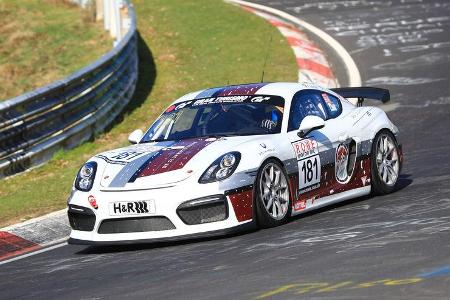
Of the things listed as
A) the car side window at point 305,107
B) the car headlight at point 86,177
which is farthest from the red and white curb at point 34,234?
the car side window at point 305,107

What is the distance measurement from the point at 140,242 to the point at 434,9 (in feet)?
54.1

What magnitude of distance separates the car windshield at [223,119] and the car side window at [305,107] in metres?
0.13

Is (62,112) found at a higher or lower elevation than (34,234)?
higher

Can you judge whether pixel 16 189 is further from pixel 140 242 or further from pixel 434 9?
pixel 434 9

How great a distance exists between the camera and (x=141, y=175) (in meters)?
9.36

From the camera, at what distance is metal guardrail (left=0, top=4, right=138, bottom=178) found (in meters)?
13.5

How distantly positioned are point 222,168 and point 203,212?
0.41 m

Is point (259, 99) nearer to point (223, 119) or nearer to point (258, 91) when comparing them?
point (258, 91)

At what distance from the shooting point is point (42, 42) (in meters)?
20.8

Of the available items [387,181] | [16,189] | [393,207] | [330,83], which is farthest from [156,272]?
[330,83]

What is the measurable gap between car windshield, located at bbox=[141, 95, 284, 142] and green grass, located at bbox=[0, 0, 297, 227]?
69.9 inches

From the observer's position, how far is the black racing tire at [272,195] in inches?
371

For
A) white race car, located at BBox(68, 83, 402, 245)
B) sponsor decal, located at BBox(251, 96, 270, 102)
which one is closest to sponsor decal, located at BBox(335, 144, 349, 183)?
white race car, located at BBox(68, 83, 402, 245)

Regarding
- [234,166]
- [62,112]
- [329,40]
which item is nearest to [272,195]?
[234,166]
